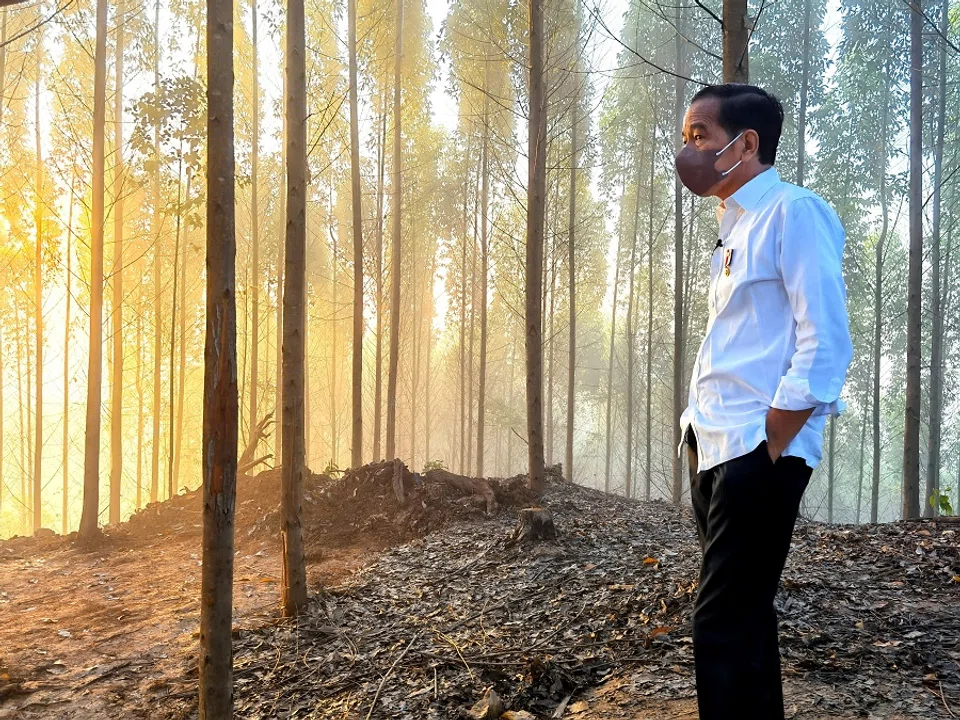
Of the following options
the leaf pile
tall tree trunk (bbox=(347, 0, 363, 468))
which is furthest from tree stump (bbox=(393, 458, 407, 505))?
tall tree trunk (bbox=(347, 0, 363, 468))

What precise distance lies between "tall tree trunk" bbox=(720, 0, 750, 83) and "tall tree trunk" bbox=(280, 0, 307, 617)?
105 inches

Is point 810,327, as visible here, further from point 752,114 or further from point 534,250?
point 534,250

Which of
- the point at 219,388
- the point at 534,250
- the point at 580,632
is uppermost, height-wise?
the point at 534,250

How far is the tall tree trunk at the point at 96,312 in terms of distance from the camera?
300 inches

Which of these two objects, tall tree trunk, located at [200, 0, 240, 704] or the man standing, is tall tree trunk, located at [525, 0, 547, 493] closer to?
tall tree trunk, located at [200, 0, 240, 704]

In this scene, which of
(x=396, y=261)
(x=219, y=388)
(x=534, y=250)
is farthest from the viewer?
(x=396, y=261)

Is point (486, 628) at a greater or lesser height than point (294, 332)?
lesser

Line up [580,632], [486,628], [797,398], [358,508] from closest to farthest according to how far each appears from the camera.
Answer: [797,398]
[580,632]
[486,628]
[358,508]

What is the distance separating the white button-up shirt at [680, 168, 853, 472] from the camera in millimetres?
1466

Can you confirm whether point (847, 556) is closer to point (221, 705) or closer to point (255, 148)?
point (221, 705)

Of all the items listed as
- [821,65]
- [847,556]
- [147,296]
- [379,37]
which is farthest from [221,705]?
[821,65]

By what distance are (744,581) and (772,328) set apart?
62 centimetres

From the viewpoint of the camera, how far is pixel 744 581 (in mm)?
1542

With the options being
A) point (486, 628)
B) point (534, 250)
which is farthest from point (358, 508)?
point (486, 628)
